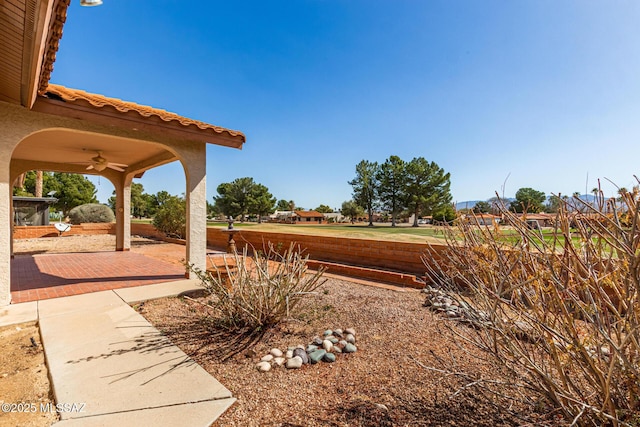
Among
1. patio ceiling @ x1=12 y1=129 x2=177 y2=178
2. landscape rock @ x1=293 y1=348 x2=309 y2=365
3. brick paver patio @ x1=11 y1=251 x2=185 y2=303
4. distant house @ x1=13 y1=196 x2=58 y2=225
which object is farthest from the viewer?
distant house @ x1=13 y1=196 x2=58 y2=225

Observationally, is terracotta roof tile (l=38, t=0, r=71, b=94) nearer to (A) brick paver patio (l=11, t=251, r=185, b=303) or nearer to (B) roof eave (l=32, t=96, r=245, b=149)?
(B) roof eave (l=32, t=96, r=245, b=149)

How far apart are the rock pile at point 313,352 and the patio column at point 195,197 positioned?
4.10 meters

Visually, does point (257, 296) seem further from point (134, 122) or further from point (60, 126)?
point (60, 126)

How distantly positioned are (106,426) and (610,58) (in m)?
11.2

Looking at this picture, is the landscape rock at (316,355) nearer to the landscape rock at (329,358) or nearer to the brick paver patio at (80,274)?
the landscape rock at (329,358)

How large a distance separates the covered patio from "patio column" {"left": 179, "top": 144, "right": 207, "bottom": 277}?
0.02m

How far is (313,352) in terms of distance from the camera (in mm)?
3422

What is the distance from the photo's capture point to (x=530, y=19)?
25.9ft

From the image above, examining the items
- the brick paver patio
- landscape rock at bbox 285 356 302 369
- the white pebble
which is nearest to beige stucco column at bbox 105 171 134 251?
the brick paver patio

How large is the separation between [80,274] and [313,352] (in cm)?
706

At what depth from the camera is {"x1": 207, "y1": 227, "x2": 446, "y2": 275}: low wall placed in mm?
8227

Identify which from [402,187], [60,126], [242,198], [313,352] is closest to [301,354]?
[313,352]

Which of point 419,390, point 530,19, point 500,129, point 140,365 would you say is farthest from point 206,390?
point 500,129

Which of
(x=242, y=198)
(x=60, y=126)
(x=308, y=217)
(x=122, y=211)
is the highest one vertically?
(x=242, y=198)
